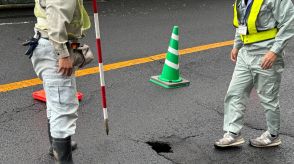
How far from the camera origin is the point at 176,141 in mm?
4246

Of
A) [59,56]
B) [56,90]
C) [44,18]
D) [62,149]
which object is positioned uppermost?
[44,18]

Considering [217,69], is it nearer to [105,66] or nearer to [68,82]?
[105,66]

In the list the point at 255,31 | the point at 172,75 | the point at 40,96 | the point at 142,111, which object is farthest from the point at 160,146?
the point at 172,75

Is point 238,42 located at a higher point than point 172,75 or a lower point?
higher

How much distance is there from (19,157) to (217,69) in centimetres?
350

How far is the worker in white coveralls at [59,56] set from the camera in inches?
117

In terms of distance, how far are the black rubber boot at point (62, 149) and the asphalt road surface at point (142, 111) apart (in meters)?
0.38

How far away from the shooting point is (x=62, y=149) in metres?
3.39

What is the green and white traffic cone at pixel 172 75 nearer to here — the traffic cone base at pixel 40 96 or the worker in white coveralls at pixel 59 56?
the traffic cone base at pixel 40 96

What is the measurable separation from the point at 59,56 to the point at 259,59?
1690 mm

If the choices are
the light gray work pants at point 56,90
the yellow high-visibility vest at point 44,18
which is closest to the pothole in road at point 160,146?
the light gray work pants at point 56,90

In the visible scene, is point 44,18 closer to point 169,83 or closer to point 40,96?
point 40,96

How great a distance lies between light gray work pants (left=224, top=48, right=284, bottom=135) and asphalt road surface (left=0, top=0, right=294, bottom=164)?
0.88 ft

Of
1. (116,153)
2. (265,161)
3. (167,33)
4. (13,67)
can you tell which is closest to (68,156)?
(116,153)
